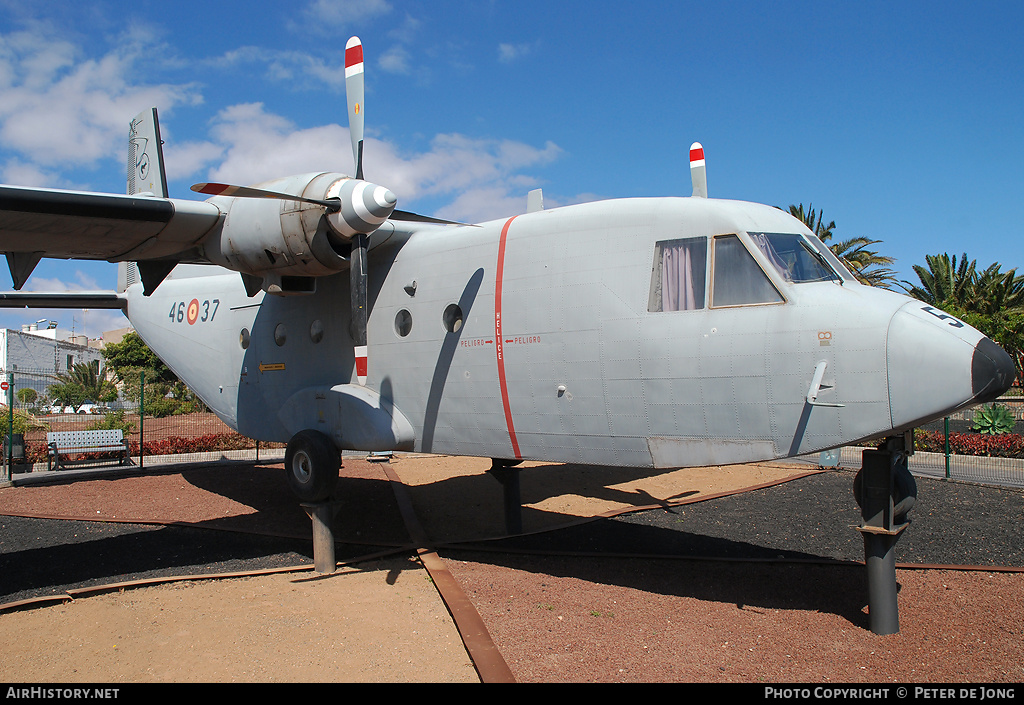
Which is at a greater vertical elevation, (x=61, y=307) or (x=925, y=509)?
(x=61, y=307)

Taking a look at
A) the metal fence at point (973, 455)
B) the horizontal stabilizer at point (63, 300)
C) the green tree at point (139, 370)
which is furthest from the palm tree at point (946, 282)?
the green tree at point (139, 370)

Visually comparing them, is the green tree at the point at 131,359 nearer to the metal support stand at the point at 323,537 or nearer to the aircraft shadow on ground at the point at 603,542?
the aircraft shadow on ground at the point at 603,542

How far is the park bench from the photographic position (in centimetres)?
1541

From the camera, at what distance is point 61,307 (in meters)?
12.2

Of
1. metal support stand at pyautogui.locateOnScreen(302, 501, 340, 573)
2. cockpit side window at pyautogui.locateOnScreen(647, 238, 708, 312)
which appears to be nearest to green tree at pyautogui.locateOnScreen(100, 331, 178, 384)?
metal support stand at pyautogui.locateOnScreen(302, 501, 340, 573)

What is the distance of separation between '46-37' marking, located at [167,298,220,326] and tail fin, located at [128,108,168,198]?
1834 mm

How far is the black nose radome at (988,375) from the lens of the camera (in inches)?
184

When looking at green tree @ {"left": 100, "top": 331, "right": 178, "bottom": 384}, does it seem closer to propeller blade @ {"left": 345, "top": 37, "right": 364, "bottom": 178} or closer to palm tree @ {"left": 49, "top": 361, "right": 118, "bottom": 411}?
palm tree @ {"left": 49, "top": 361, "right": 118, "bottom": 411}

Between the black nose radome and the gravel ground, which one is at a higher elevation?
the black nose radome

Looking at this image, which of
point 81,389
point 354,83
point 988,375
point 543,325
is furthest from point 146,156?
point 81,389

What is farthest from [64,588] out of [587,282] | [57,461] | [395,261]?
[57,461]

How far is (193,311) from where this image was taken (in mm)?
11086

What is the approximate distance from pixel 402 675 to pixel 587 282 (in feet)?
12.3
